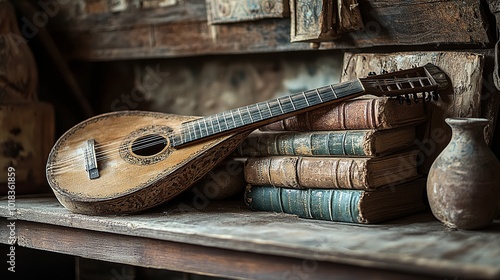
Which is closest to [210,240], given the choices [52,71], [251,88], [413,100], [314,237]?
[314,237]

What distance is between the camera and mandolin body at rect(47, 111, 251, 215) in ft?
6.11

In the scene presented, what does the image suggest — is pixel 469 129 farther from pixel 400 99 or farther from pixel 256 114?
pixel 256 114

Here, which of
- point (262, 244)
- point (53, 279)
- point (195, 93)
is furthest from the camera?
point (195, 93)

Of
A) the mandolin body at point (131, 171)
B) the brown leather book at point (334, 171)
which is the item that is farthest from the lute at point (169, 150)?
the brown leather book at point (334, 171)

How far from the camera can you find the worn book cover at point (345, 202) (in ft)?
5.56

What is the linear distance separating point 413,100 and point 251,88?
2.70 ft

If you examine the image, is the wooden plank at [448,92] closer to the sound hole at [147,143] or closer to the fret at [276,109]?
the fret at [276,109]

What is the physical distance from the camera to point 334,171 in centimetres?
172

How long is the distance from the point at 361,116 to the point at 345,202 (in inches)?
8.6

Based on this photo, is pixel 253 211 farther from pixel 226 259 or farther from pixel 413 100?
pixel 413 100

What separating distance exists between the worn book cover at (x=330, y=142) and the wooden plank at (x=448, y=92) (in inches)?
2.3

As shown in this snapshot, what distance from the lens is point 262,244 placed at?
A: 1.53m

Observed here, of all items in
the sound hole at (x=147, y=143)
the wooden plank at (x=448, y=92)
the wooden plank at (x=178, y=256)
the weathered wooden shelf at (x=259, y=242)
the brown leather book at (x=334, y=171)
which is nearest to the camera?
the weathered wooden shelf at (x=259, y=242)

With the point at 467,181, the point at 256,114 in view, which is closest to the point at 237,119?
the point at 256,114
